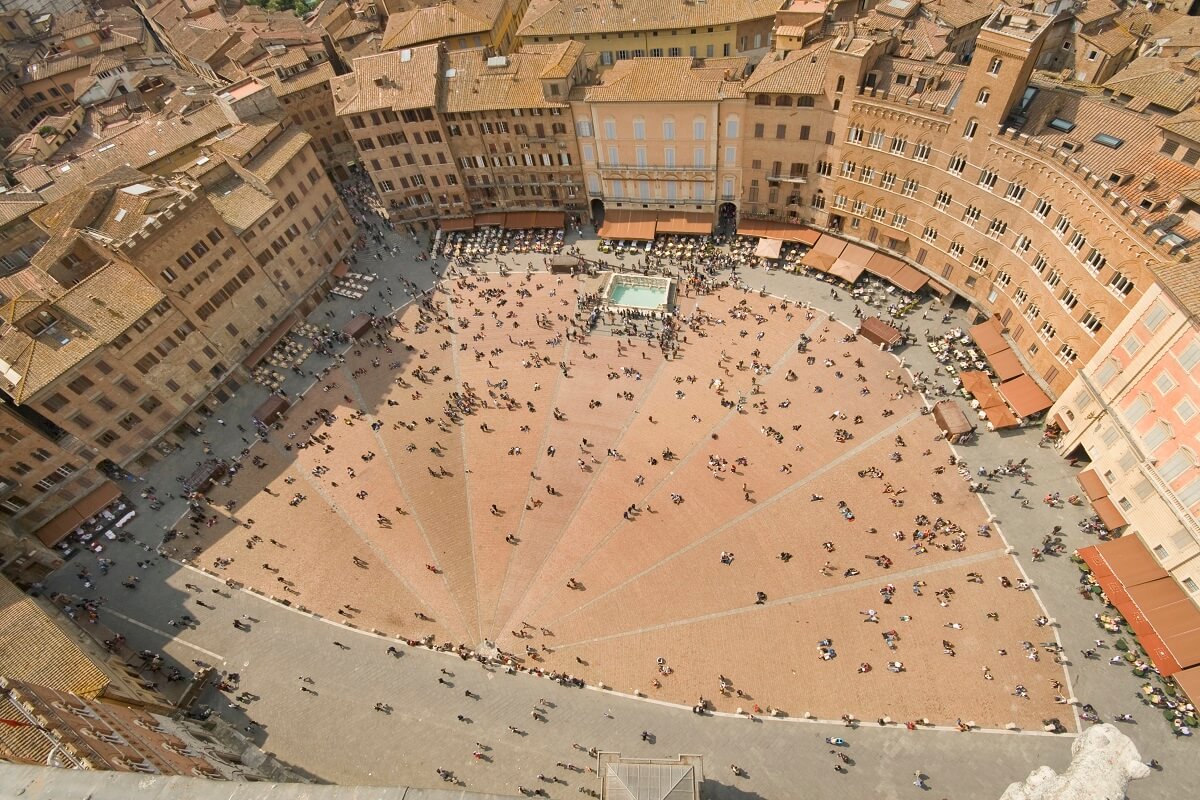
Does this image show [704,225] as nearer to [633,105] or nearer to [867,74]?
[633,105]

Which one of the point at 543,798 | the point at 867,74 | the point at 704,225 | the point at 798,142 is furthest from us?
the point at 704,225

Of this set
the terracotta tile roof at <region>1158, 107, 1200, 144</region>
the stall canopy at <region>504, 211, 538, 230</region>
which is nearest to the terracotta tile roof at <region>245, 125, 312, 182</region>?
the stall canopy at <region>504, 211, 538, 230</region>

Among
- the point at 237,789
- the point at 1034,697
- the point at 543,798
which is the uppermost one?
the point at 1034,697

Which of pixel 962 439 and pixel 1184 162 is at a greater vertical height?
pixel 1184 162

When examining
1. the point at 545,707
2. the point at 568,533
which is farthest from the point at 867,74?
the point at 545,707

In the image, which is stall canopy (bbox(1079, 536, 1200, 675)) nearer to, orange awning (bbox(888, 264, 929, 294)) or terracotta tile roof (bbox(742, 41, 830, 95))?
orange awning (bbox(888, 264, 929, 294))

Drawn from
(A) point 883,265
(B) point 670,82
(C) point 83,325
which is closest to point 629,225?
(B) point 670,82

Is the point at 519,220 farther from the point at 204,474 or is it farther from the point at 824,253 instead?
the point at 204,474

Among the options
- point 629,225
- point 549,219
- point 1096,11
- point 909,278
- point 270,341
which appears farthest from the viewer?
point 549,219
